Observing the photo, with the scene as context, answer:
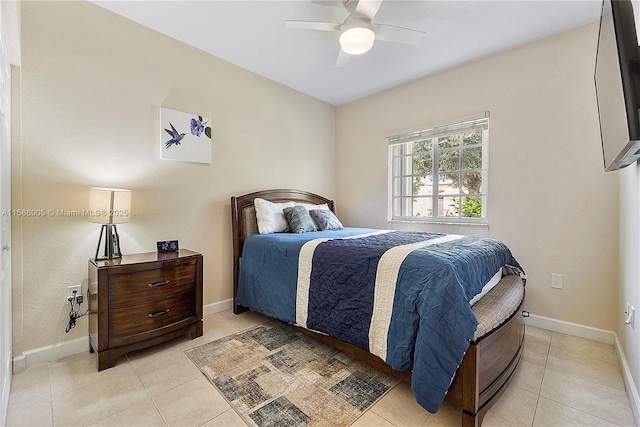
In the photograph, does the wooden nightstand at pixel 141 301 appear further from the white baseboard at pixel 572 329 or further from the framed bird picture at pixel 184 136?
the white baseboard at pixel 572 329

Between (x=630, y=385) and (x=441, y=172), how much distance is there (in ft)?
7.71

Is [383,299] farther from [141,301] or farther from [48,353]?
[48,353]

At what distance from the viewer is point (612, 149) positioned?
1.46m

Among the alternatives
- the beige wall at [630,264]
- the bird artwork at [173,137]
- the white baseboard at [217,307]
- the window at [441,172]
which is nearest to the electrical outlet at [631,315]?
the beige wall at [630,264]

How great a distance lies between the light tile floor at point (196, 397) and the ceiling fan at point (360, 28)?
240cm

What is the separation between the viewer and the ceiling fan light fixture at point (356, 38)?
202 centimetres

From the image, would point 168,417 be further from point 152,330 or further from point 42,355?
point 42,355

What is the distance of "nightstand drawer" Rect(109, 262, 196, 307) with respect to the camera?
6.39 feet

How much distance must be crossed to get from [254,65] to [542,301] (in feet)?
12.5

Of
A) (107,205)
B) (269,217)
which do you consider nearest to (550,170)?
(269,217)

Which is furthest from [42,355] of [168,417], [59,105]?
[59,105]

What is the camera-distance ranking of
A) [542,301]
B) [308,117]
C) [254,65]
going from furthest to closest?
[308,117] → [254,65] → [542,301]

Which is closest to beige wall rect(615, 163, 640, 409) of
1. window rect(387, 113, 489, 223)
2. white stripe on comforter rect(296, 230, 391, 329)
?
window rect(387, 113, 489, 223)

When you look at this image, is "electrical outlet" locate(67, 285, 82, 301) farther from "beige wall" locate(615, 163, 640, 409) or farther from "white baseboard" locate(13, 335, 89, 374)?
"beige wall" locate(615, 163, 640, 409)
